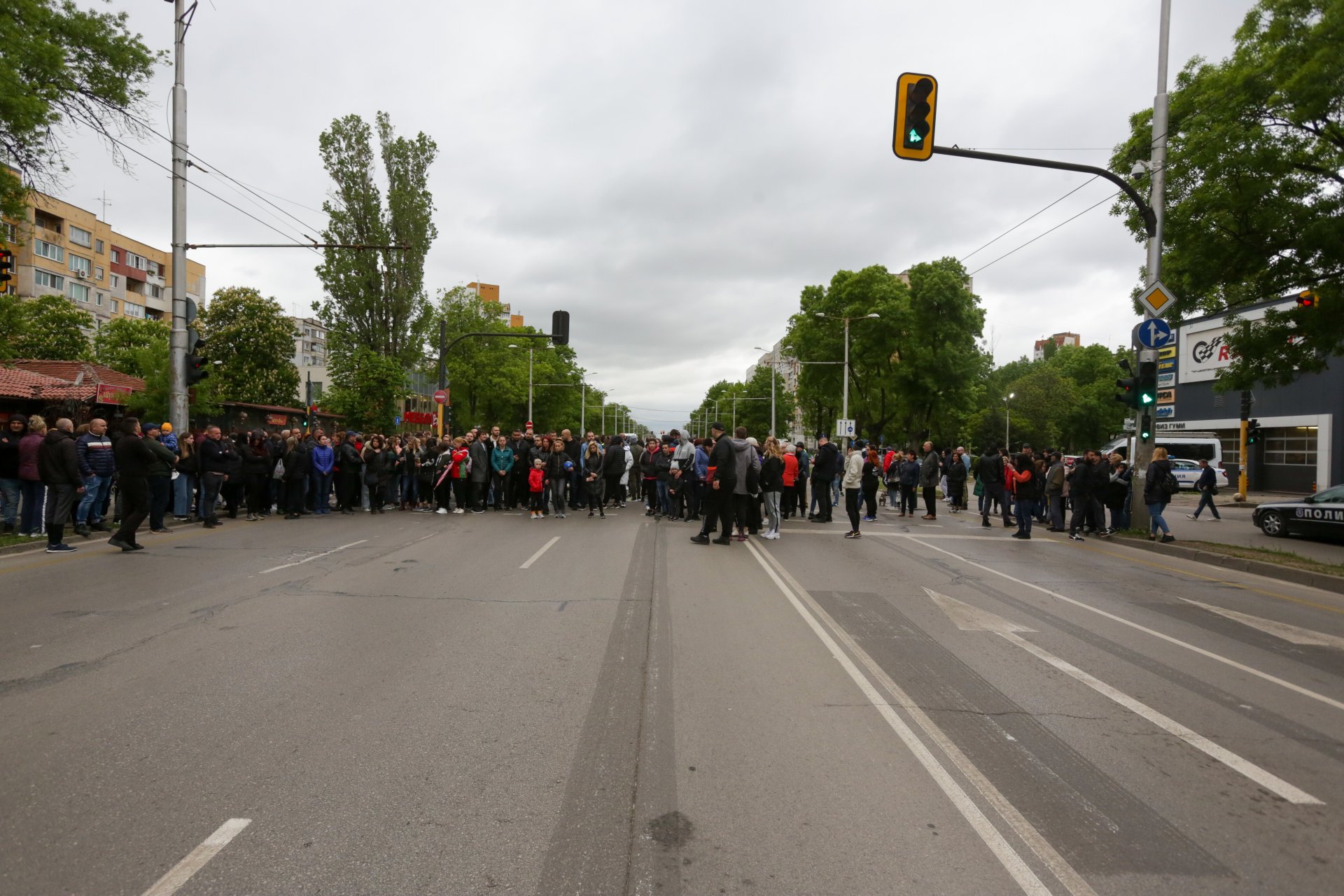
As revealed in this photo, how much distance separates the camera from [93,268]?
2324 inches

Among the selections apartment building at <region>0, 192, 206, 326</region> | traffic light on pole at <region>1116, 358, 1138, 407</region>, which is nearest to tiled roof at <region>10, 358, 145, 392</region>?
apartment building at <region>0, 192, 206, 326</region>

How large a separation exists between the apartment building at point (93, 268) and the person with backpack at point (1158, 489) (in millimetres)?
51423

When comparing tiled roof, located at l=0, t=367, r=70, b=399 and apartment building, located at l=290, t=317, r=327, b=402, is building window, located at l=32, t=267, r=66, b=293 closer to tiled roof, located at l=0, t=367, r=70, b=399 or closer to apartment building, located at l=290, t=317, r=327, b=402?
tiled roof, located at l=0, t=367, r=70, b=399

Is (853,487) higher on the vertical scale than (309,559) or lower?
higher

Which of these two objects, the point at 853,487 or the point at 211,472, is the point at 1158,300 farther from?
the point at 211,472

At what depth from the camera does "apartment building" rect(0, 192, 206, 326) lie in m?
52.7

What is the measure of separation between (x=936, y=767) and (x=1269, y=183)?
1581 centimetres

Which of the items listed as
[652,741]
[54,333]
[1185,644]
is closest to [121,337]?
[54,333]

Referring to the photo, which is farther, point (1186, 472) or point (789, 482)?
point (1186, 472)

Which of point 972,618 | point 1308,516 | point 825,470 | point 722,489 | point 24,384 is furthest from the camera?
point 24,384

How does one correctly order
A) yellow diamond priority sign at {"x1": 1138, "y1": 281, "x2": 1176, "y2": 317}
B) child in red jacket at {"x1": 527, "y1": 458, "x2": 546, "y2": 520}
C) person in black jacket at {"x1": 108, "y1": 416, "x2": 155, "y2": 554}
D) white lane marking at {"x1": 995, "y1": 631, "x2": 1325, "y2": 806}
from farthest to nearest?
child in red jacket at {"x1": 527, "y1": 458, "x2": 546, "y2": 520} → yellow diamond priority sign at {"x1": 1138, "y1": 281, "x2": 1176, "y2": 317} → person in black jacket at {"x1": 108, "y1": 416, "x2": 155, "y2": 554} → white lane marking at {"x1": 995, "y1": 631, "x2": 1325, "y2": 806}

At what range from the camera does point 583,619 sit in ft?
24.1

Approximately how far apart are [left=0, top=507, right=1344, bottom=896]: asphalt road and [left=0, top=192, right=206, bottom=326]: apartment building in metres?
50.5

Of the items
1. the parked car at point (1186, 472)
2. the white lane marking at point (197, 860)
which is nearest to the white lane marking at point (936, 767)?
the white lane marking at point (197, 860)
